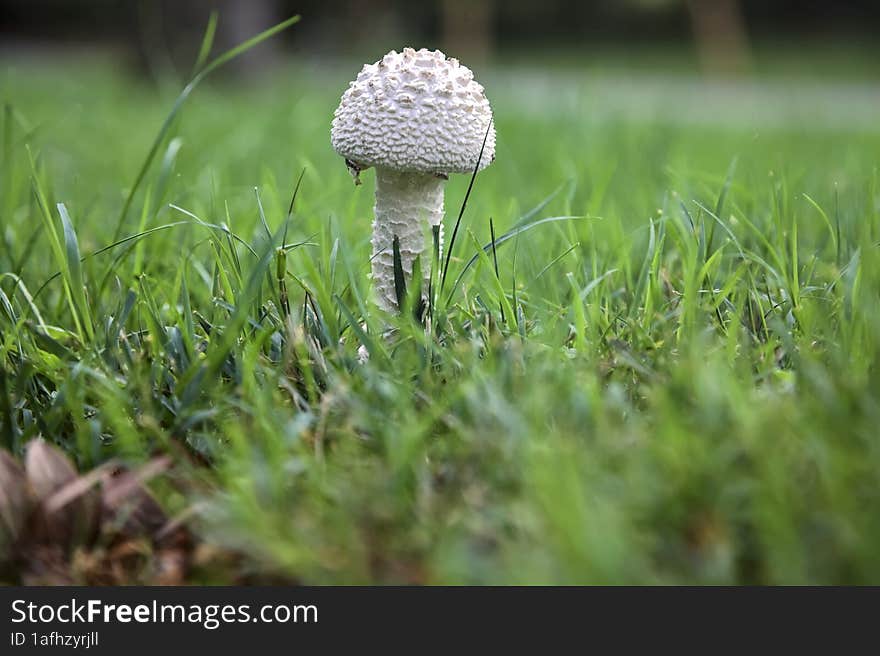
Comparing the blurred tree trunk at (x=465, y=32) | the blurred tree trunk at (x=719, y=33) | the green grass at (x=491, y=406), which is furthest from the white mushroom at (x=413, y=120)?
the blurred tree trunk at (x=719, y=33)

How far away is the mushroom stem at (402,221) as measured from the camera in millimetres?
1625

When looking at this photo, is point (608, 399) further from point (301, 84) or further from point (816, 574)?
point (301, 84)

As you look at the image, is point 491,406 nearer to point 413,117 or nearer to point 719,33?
point 413,117

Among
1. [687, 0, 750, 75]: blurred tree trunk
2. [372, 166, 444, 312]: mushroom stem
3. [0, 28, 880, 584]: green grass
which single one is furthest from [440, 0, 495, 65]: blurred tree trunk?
[372, 166, 444, 312]: mushroom stem

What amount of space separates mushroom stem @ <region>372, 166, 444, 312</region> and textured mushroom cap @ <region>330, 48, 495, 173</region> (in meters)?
0.09

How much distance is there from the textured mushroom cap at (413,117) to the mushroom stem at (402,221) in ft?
0.31

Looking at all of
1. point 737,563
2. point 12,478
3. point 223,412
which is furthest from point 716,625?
point 12,478

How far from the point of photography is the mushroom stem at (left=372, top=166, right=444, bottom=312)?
1.62m

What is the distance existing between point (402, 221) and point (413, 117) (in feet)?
0.75

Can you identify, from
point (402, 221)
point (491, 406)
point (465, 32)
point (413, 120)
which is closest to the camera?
point (491, 406)

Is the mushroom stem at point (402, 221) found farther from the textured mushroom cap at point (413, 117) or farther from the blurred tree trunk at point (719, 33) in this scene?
the blurred tree trunk at point (719, 33)

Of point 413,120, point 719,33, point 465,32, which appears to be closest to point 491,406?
point 413,120

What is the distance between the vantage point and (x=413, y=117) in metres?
1.48

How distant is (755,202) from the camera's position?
2168 mm
